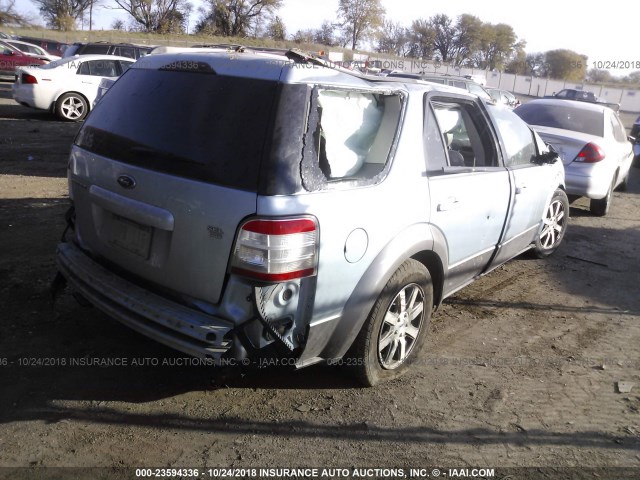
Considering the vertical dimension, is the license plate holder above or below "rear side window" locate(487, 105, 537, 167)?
below

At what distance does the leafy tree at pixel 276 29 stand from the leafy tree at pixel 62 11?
2518cm

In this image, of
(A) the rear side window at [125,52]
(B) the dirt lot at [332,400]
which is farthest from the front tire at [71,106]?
(B) the dirt lot at [332,400]

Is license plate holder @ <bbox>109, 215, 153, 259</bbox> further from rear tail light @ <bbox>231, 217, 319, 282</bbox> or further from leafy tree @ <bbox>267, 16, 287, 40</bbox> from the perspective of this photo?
leafy tree @ <bbox>267, 16, 287, 40</bbox>

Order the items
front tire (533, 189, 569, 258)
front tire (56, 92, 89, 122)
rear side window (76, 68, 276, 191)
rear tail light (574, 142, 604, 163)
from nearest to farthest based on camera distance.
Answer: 1. rear side window (76, 68, 276, 191)
2. front tire (533, 189, 569, 258)
3. rear tail light (574, 142, 604, 163)
4. front tire (56, 92, 89, 122)

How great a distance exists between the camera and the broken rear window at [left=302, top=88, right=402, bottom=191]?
112 inches

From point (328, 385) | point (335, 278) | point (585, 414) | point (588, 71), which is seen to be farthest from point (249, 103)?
point (588, 71)

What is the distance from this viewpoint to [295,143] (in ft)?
9.01

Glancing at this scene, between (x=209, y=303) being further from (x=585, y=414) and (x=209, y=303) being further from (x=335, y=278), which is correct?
(x=585, y=414)

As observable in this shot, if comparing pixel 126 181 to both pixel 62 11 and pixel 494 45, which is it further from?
pixel 494 45

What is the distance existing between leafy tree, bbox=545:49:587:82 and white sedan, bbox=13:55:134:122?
228 ft

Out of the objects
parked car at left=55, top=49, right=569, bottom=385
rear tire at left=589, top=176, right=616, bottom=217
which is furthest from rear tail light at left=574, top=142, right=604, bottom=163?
parked car at left=55, top=49, right=569, bottom=385

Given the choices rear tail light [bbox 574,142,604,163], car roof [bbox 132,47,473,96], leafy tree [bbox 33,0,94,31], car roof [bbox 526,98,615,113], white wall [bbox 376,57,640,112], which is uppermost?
leafy tree [bbox 33,0,94,31]

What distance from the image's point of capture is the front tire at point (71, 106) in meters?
13.3

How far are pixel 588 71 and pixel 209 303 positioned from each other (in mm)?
85238
